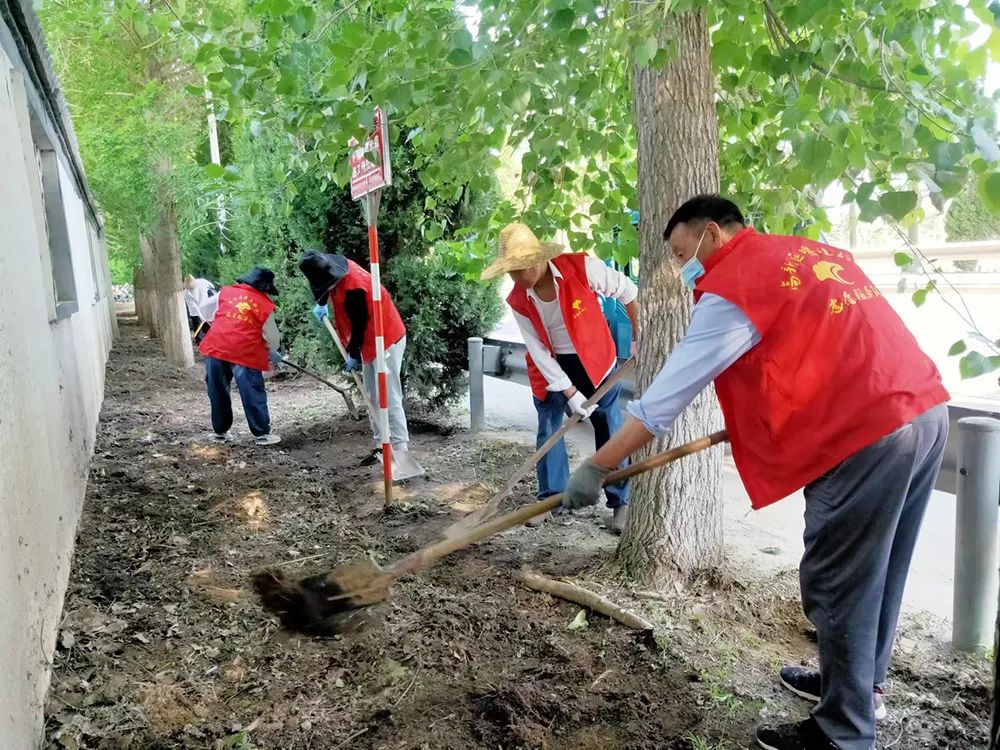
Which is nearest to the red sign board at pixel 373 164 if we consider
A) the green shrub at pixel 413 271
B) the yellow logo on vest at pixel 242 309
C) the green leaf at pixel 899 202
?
the green shrub at pixel 413 271

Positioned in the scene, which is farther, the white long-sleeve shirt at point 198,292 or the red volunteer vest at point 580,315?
the white long-sleeve shirt at point 198,292

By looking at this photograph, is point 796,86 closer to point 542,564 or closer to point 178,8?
point 542,564

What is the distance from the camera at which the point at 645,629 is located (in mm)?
2928

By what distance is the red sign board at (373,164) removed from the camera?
4184mm

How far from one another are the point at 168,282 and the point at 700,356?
1104cm

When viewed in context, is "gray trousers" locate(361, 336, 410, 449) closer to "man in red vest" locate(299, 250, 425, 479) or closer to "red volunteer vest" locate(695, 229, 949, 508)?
"man in red vest" locate(299, 250, 425, 479)

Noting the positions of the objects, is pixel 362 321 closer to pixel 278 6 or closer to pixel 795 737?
pixel 278 6

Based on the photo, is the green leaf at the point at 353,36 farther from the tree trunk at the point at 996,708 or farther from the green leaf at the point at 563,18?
the tree trunk at the point at 996,708

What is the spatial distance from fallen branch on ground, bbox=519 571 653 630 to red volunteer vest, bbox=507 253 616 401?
1292 mm

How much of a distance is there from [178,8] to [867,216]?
3471 millimetres

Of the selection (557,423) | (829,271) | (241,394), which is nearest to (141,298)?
(241,394)

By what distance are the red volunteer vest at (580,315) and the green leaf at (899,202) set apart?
2.30 meters

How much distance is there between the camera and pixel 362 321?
18.6 ft

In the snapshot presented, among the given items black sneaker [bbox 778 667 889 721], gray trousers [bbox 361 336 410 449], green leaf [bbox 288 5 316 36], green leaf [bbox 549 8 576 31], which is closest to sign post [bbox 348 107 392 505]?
gray trousers [bbox 361 336 410 449]
